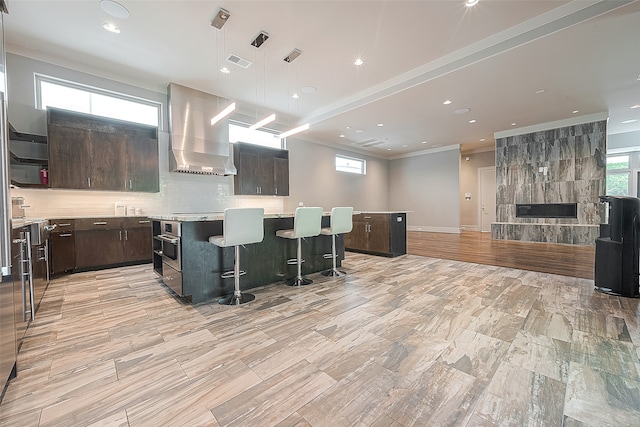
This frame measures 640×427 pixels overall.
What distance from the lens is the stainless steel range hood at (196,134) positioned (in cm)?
498

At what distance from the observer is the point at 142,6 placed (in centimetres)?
302

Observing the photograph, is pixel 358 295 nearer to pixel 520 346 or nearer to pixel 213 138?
pixel 520 346

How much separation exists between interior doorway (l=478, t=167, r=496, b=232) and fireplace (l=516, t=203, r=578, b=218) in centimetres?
236

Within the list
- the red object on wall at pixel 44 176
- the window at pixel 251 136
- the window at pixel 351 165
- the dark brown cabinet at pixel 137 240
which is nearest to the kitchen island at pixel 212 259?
the dark brown cabinet at pixel 137 240

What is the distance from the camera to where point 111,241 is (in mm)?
4297

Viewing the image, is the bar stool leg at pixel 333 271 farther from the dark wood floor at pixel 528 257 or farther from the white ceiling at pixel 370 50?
the white ceiling at pixel 370 50

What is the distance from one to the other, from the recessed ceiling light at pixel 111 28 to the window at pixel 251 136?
8.87 ft

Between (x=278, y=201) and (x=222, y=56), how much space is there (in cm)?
389

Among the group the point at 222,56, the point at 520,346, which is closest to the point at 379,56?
the point at 222,56

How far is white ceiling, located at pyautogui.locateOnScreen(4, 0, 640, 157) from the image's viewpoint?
3076 mm

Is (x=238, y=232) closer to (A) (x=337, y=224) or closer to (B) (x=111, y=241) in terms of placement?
(A) (x=337, y=224)

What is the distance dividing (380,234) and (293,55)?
365 centimetres

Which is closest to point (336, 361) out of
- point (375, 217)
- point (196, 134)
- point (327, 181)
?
point (375, 217)

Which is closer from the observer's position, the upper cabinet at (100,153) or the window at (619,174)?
the upper cabinet at (100,153)
